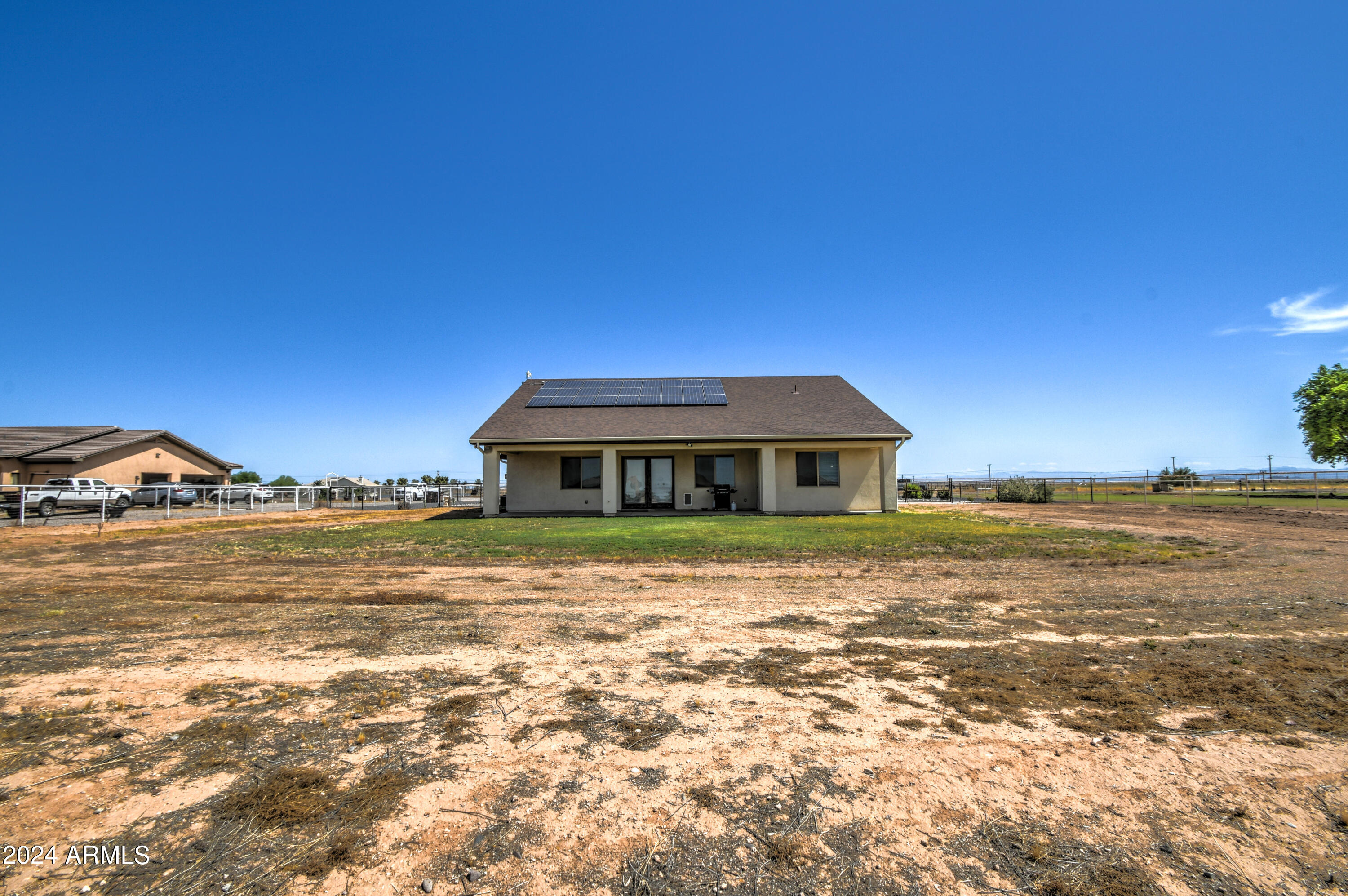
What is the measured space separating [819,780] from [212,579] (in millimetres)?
8360

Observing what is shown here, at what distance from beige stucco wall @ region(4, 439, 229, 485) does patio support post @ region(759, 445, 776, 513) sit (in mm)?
32515

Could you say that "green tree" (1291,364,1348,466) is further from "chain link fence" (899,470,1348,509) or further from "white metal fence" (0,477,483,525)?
"white metal fence" (0,477,483,525)

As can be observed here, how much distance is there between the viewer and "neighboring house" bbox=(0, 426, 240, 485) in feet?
95.3

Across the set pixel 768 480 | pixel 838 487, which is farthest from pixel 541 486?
pixel 838 487

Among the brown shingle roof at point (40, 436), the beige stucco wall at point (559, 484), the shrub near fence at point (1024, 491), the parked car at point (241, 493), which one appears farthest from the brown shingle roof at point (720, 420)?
the brown shingle roof at point (40, 436)

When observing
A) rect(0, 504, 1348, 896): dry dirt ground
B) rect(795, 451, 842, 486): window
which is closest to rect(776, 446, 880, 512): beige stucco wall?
rect(795, 451, 842, 486): window

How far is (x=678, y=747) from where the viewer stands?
2.84 meters

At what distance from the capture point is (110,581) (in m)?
7.37

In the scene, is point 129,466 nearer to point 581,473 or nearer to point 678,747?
point 581,473

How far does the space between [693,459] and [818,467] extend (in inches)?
169

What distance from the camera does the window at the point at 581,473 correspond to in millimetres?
19703

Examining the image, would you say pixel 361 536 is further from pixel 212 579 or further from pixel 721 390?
pixel 721 390

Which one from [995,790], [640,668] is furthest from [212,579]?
[995,790]

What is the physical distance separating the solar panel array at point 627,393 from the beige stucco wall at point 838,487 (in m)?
3.79
